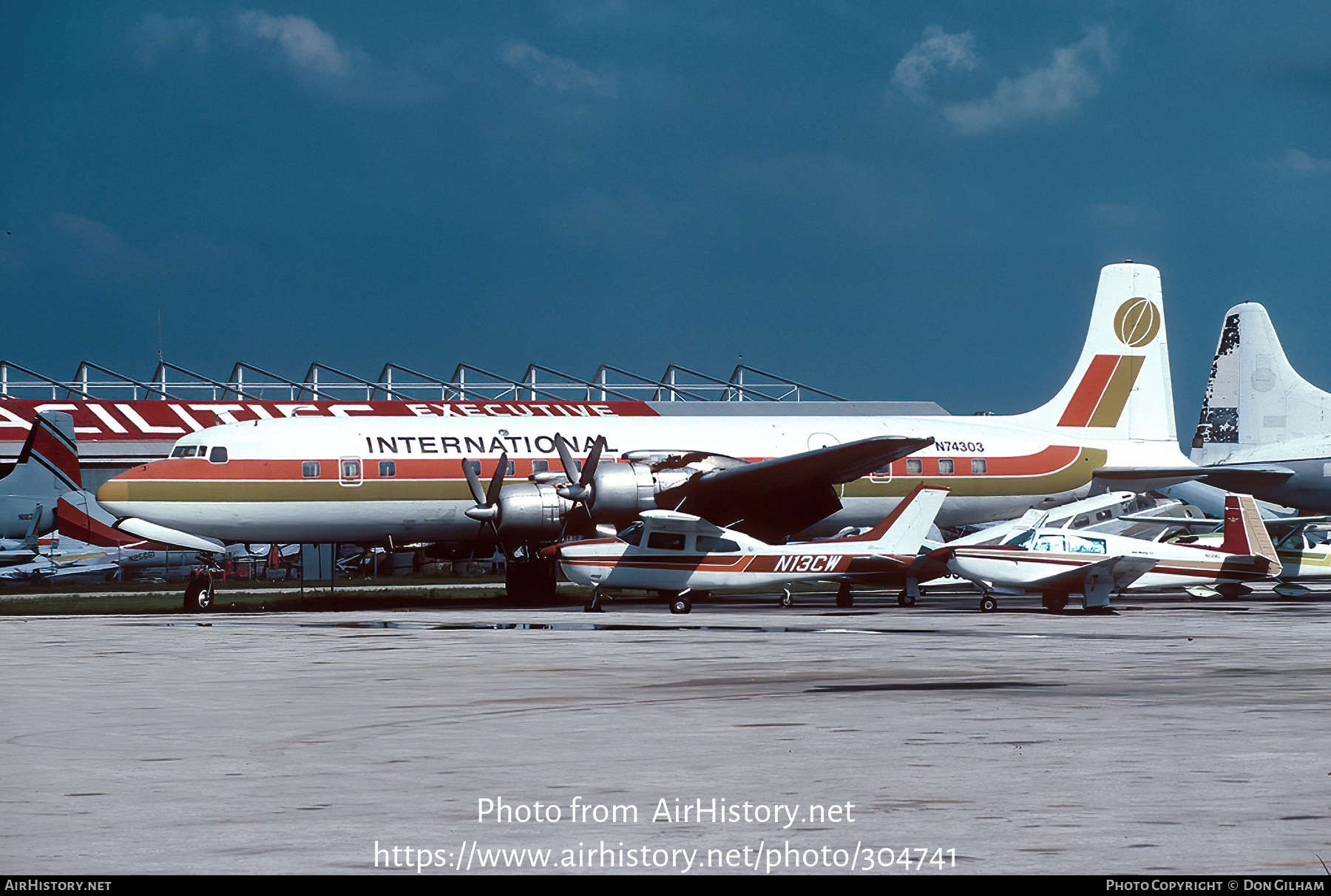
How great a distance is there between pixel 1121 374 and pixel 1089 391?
4.05 feet

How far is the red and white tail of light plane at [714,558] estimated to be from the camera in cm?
2791

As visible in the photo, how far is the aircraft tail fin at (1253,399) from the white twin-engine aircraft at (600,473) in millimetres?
3861

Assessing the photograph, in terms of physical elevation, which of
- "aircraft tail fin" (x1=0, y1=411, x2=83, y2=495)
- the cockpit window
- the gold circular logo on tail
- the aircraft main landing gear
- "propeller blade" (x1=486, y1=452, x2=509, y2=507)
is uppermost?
the gold circular logo on tail

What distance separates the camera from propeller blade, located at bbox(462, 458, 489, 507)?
103ft

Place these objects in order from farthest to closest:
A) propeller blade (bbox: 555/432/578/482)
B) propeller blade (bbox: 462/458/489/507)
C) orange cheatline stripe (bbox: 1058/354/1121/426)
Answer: orange cheatline stripe (bbox: 1058/354/1121/426), propeller blade (bbox: 462/458/489/507), propeller blade (bbox: 555/432/578/482)

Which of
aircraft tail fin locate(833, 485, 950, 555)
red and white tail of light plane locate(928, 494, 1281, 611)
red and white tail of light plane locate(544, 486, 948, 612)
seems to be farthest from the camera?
aircraft tail fin locate(833, 485, 950, 555)

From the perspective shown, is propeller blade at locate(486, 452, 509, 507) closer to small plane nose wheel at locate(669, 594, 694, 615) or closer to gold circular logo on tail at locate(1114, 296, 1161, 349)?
small plane nose wheel at locate(669, 594, 694, 615)

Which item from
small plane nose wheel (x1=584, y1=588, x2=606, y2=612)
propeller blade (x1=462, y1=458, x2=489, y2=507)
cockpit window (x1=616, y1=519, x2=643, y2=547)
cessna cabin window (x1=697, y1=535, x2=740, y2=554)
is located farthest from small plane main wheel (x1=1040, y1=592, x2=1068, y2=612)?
propeller blade (x1=462, y1=458, x2=489, y2=507)

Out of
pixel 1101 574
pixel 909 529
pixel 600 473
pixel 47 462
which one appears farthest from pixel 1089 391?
pixel 47 462

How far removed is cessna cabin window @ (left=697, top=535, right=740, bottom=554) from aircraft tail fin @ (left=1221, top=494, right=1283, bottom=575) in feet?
33.7

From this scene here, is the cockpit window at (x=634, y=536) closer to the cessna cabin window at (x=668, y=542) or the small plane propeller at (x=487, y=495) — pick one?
the cessna cabin window at (x=668, y=542)

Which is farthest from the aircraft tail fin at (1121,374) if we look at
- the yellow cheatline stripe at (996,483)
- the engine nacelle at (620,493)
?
the engine nacelle at (620,493)

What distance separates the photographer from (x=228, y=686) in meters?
14.0

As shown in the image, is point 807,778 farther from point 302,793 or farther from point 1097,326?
point 1097,326
